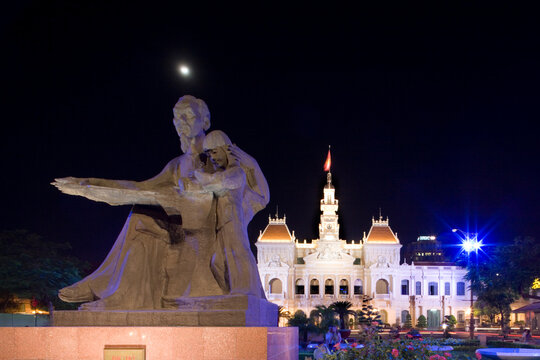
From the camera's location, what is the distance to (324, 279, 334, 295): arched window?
70312 millimetres

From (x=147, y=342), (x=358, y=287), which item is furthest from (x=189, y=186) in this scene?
(x=358, y=287)

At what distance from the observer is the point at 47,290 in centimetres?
2645

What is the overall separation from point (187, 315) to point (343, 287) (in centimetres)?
6757

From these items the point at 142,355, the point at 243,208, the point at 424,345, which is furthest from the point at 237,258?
the point at 424,345

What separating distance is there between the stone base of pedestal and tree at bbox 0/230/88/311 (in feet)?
67.5

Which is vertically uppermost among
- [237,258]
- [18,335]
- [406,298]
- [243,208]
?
[243,208]

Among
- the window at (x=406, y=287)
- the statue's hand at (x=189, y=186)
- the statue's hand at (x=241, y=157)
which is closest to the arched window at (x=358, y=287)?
the window at (x=406, y=287)

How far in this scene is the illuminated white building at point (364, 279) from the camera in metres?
67.5

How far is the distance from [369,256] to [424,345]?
6548cm

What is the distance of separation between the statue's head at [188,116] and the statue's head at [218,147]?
205mm

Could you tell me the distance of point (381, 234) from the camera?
72.5 meters

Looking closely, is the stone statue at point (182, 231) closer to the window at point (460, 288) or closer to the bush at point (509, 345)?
the bush at point (509, 345)

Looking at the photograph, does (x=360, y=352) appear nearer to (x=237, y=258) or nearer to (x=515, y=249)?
(x=237, y=258)

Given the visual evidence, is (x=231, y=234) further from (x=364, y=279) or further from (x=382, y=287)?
(x=382, y=287)
